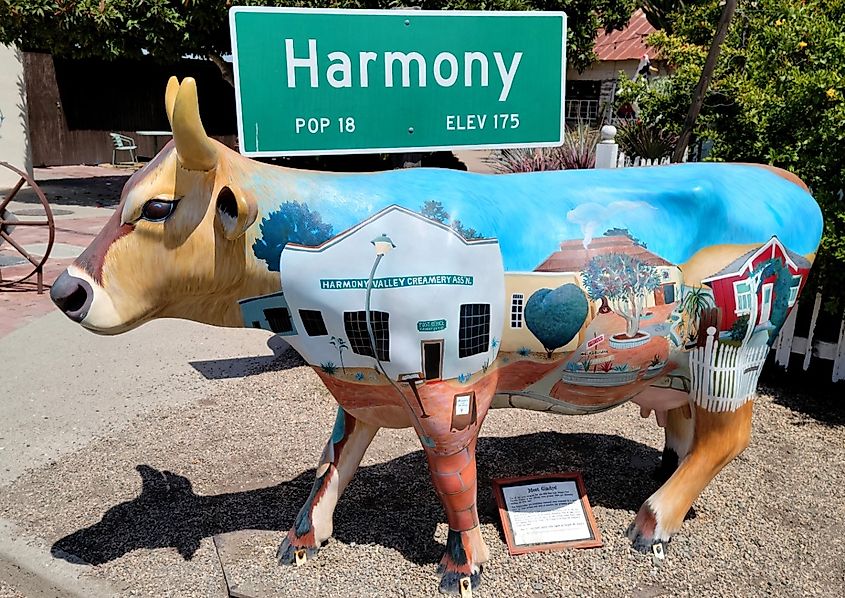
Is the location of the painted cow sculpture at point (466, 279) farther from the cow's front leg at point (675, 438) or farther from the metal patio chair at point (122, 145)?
the metal patio chair at point (122, 145)

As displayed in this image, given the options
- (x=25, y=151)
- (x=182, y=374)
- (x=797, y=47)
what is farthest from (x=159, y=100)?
(x=797, y=47)

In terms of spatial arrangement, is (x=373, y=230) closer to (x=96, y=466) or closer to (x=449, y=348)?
(x=449, y=348)

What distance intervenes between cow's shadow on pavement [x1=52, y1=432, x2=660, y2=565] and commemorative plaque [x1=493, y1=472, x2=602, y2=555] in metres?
0.19

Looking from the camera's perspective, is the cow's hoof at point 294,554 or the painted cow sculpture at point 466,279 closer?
the painted cow sculpture at point 466,279

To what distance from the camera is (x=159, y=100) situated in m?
18.7

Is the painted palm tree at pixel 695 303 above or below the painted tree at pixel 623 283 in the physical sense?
below

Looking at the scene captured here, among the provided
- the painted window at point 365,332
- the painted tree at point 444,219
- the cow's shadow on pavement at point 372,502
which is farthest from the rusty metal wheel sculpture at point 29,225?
the painted tree at point 444,219

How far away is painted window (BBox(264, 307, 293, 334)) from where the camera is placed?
247cm

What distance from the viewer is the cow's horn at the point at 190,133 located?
2.05 meters

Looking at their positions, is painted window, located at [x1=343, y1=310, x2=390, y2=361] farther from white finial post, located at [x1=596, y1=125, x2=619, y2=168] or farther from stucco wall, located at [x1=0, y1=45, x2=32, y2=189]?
stucco wall, located at [x1=0, y1=45, x2=32, y2=189]

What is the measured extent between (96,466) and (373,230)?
2.56 m

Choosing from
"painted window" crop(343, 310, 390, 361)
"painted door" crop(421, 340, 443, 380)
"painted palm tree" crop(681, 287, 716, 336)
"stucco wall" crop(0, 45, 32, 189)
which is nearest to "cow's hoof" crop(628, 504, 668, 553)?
"painted palm tree" crop(681, 287, 716, 336)

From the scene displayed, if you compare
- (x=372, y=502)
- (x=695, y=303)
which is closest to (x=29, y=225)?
(x=372, y=502)

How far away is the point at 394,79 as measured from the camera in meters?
3.31
